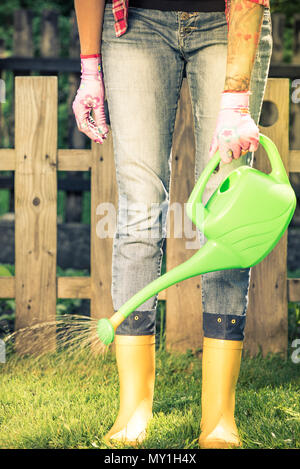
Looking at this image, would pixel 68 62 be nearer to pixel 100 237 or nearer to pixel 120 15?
pixel 100 237

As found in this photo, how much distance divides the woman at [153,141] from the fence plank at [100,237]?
0.89 m

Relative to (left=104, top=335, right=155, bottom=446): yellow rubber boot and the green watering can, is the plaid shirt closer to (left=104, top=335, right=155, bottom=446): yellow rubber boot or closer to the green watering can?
the green watering can

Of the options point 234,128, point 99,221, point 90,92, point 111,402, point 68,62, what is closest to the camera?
point 234,128

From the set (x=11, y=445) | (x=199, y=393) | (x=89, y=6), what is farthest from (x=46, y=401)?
(x=89, y=6)

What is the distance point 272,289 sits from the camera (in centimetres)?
288

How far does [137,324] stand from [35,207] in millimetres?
1171

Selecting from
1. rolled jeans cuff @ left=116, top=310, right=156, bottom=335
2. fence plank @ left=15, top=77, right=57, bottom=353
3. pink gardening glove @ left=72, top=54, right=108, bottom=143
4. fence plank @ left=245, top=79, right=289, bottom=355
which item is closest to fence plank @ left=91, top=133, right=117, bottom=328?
fence plank @ left=15, top=77, right=57, bottom=353

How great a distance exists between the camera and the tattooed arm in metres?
1.72

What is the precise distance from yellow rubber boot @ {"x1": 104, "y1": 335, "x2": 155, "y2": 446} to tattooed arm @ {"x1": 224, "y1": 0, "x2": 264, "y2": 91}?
2.76 ft

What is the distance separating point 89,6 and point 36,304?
4.93ft

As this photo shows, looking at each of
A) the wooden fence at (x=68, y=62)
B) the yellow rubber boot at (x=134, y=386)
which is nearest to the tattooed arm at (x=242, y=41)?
the yellow rubber boot at (x=134, y=386)

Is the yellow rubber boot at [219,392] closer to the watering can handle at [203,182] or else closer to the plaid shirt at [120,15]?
the watering can handle at [203,182]

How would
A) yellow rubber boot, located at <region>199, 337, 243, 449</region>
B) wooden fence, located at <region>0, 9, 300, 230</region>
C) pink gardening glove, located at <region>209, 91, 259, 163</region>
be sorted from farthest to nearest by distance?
wooden fence, located at <region>0, 9, 300, 230</region> < yellow rubber boot, located at <region>199, 337, 243, 449</region> < pink gardening glove, located at <region>209, 91, 259, 163</region>

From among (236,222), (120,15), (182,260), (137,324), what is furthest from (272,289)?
(120,15)
